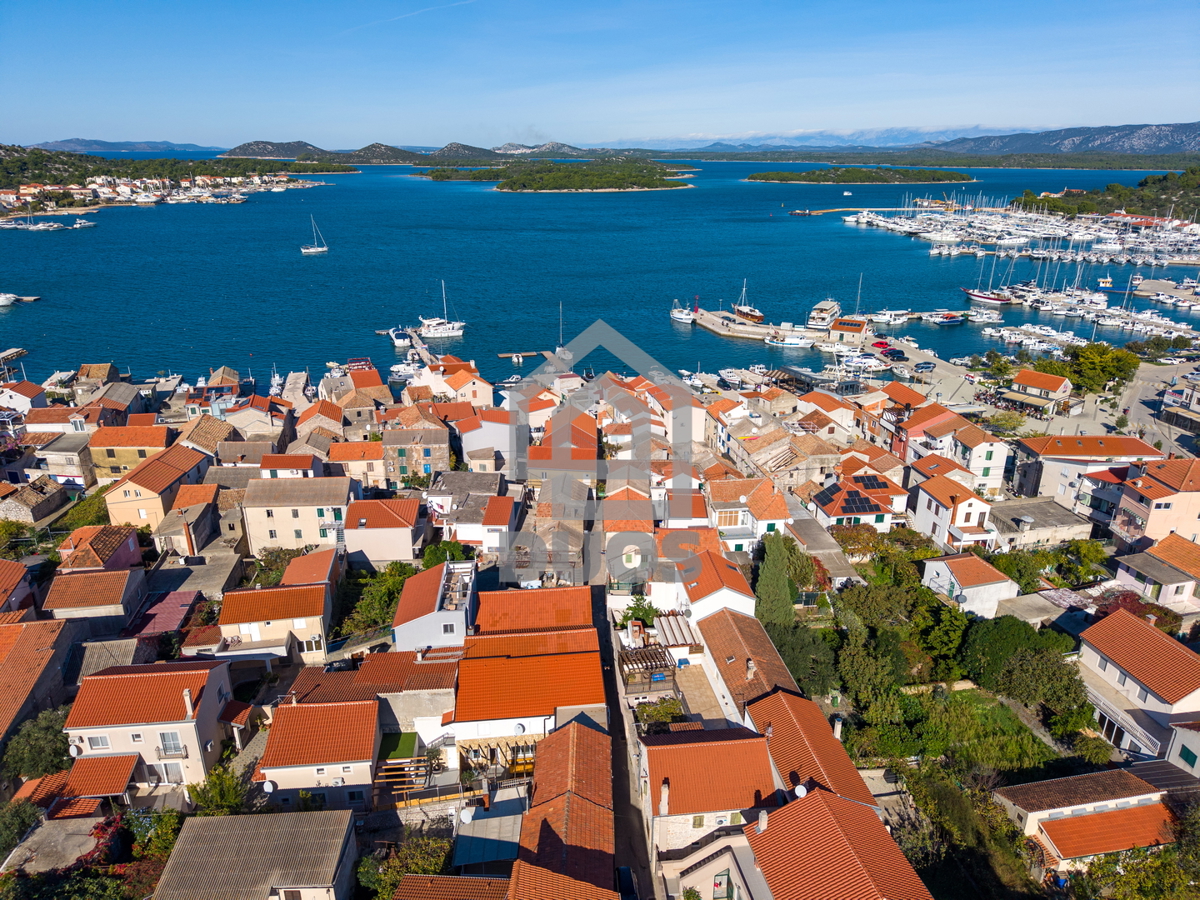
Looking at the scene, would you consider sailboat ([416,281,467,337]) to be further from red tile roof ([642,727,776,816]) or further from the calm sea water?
red tile roof ([642,727,776,816])

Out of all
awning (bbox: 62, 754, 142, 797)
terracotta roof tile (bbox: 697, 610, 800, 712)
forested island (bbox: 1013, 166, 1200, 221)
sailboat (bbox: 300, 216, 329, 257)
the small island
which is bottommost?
awning (bbox: 62, 754, 142, 797)

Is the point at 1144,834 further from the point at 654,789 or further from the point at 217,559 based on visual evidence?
the point at 217,559

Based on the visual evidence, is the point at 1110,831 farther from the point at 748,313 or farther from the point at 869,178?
the point at 869,178

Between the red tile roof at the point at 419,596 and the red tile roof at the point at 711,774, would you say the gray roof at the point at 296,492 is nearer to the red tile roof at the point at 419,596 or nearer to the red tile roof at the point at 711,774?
the red tile roof at the point at 419,596

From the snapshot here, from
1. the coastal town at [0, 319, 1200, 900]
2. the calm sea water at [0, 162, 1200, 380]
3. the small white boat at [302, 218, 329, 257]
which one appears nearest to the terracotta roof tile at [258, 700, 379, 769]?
the coastal town at [0, 319, 1200, 900]

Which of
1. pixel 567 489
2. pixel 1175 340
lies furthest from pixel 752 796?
pixel 1175 340

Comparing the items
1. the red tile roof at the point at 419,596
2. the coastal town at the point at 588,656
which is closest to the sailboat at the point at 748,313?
the coastal town at the point at 588,656
